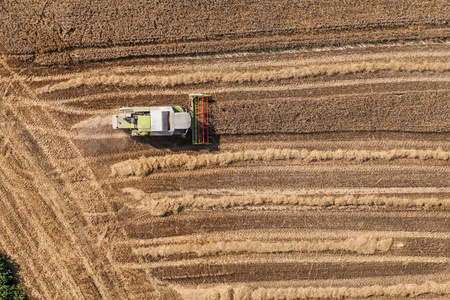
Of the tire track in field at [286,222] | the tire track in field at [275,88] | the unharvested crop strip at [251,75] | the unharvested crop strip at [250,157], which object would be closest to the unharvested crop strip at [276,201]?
the tire track in field at [286,222]

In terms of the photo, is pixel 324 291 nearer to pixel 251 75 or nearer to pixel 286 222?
pixel 286 222

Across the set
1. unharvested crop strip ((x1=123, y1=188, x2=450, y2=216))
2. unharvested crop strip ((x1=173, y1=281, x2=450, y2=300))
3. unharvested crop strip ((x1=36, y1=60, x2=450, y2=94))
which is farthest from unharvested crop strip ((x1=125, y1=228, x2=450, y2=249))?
unharvested crop strip ((x1=36, y1=60, x2=450, y2=94))

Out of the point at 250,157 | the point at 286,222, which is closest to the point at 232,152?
the point at 250,157

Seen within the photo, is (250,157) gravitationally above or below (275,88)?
below

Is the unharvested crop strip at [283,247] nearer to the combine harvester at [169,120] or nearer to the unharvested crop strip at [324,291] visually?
the unharvested crop strip at [324,291]

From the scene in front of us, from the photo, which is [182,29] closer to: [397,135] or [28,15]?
[28,15]
